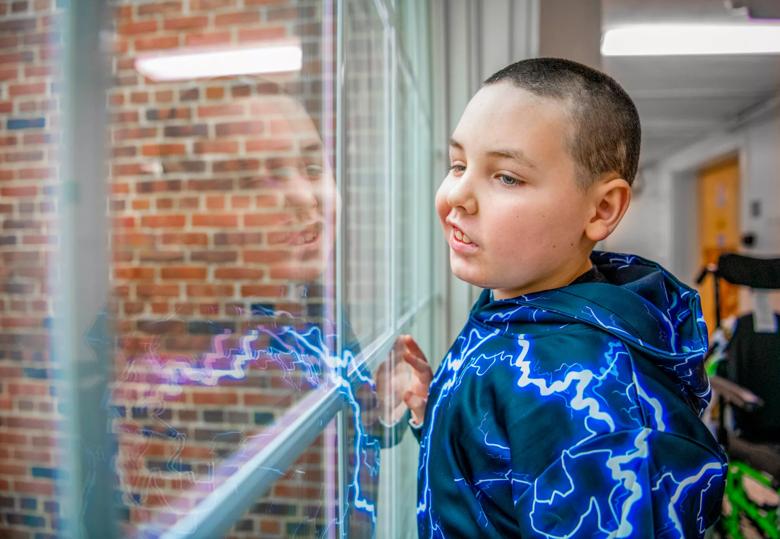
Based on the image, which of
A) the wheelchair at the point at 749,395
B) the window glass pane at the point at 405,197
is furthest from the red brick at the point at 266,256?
the wheelchair at the point at 749,395

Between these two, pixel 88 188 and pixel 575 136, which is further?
pixel 575 136

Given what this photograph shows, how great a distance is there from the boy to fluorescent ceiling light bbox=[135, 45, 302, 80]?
21 cm

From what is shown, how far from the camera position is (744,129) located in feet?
18.3

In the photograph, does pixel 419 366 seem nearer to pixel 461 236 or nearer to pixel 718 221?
pixel 461 236

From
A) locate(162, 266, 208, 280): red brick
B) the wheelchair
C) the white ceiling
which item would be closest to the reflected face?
locate(162, 266, 208, 280): red brick

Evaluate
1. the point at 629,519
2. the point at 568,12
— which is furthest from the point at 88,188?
the point at 568,12

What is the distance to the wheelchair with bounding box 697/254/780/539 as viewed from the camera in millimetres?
2160

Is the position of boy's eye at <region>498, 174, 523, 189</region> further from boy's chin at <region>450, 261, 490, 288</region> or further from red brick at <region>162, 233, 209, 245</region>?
red brick at <region>162, 233, 209, 245</region>

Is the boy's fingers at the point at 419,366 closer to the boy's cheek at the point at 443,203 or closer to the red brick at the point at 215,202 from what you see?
the boy's cheek at the point at 443,203

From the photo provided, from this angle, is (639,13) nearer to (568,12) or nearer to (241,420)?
(568,12)

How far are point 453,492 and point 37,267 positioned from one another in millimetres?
494

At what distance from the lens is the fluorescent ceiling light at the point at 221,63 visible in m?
0.33

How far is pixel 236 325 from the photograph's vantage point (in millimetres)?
459

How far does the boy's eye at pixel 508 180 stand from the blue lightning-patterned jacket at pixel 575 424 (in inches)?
5.4
